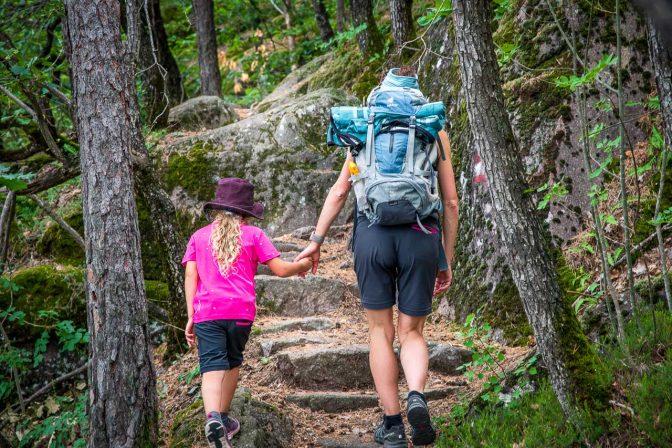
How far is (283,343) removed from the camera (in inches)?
249

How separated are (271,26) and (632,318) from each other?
55.8ft

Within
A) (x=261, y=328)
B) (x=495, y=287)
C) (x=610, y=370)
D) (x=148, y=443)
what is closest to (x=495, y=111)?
(x=610, y=370)

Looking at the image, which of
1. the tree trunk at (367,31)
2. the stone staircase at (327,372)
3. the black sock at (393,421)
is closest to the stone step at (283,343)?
the stone staircase at (327,372)

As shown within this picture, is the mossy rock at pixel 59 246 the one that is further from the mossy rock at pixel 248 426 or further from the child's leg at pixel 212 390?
the child's leg at pixel 212 390

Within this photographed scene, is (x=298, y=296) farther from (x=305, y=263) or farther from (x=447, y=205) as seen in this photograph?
(x=447, y=205)

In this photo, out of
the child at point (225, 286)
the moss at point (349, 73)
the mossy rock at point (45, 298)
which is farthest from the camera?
the moss at point (349, 73)

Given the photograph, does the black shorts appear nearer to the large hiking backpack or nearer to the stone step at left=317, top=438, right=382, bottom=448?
the large hiking backpack

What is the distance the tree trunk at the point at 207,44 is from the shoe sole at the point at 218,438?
11143mm

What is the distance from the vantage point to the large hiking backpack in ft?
13.2

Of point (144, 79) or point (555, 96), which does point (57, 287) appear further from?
point (555, 96)

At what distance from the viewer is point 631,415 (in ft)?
13.0

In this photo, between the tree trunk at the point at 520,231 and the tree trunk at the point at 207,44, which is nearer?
the tree trunk at the point at 520,231

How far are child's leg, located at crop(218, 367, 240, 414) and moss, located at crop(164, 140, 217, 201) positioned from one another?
17.5 ft

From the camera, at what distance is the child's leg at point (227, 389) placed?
4621 mm
